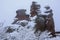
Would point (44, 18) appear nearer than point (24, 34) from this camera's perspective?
No

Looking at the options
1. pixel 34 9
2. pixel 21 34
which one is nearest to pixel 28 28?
pixel 21 34

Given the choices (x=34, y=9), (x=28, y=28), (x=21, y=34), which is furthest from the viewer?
(x=34, y=9)

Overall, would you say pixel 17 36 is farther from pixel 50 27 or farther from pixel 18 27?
pixel 50 27

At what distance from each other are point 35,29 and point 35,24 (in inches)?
5.8

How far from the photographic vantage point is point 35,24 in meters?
4.35

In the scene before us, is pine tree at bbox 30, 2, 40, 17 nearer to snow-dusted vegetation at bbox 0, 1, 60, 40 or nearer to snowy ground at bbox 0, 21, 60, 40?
snow-dusted vegetation at bbox 0, 1, 60, 40

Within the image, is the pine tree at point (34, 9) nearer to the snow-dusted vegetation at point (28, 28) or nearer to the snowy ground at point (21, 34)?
the snow-dusted vegetation at point (28, 28)

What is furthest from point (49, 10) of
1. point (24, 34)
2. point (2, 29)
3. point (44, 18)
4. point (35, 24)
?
point (2, 29)

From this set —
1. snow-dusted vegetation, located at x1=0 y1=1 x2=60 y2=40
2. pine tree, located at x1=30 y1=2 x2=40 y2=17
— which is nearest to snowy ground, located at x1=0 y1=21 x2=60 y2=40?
snow-dusted vegetation, located at x1=0 y1=1 x2=60 y2=40

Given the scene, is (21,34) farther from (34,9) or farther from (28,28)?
(34,9)

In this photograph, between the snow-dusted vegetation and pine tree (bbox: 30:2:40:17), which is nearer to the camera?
the snow-dusted vegetation

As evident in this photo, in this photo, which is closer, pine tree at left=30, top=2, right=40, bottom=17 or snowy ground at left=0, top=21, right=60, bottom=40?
snowy ground at left=0, top=21, right=60, bottom=40

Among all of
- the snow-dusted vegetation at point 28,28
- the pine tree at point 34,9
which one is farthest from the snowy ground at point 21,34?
the pine tree at point 34,9

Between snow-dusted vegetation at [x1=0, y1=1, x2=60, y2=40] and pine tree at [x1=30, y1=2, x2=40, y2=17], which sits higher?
pine tree at [x1=30, y1=2, x2=40, y2=17]
